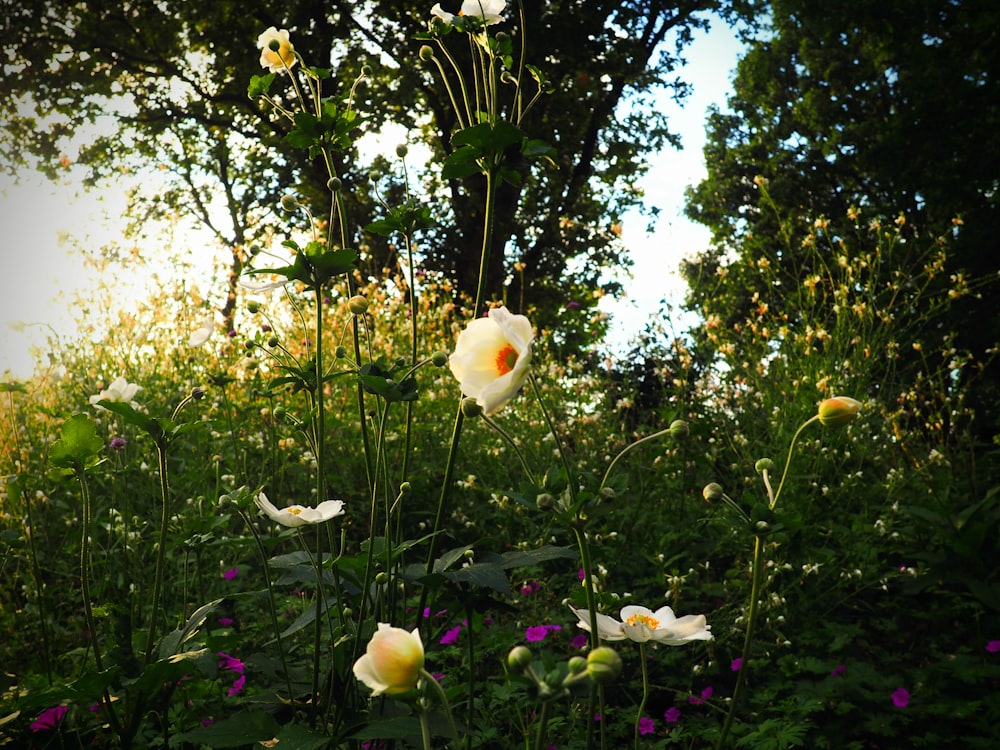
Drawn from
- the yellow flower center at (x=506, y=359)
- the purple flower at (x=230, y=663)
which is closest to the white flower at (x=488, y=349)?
the yellow flower center at (x=506, y=359)

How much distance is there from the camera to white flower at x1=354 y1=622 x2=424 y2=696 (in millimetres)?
769

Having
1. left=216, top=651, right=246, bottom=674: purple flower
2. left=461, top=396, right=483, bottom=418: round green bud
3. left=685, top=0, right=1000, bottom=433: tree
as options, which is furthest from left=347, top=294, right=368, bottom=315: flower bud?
left=685, top=0, right=1000, bottom=433: tree

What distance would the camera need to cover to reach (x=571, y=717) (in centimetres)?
193

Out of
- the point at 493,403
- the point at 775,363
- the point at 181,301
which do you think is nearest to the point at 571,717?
the point at 493,403

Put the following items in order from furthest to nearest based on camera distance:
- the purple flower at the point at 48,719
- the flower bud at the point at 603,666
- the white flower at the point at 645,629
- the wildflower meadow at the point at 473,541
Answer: the purple flower at the point at 48,719 < the wildflower meadow at the point at 473,541 < the white flower at the point at 645,629 < the flower bud at the point at 603,666

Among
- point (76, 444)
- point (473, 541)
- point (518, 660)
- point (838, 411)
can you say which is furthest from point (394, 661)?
point (473, 541)

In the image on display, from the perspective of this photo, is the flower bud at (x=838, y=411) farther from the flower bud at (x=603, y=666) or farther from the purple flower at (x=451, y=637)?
the purple flower at (x=451, y=637)

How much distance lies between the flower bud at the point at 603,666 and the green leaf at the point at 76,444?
0.99m

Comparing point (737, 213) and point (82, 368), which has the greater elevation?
point (737, 213)

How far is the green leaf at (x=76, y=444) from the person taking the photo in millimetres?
1355

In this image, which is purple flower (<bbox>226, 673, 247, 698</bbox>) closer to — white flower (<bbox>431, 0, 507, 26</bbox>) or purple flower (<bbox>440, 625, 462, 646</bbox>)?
purple flower (<bbox>440, 625, 462, 646</bbox>)

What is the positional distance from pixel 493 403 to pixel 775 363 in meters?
3.58

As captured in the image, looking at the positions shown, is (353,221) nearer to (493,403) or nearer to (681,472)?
(681,472)

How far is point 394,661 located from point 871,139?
14044 millimetres
